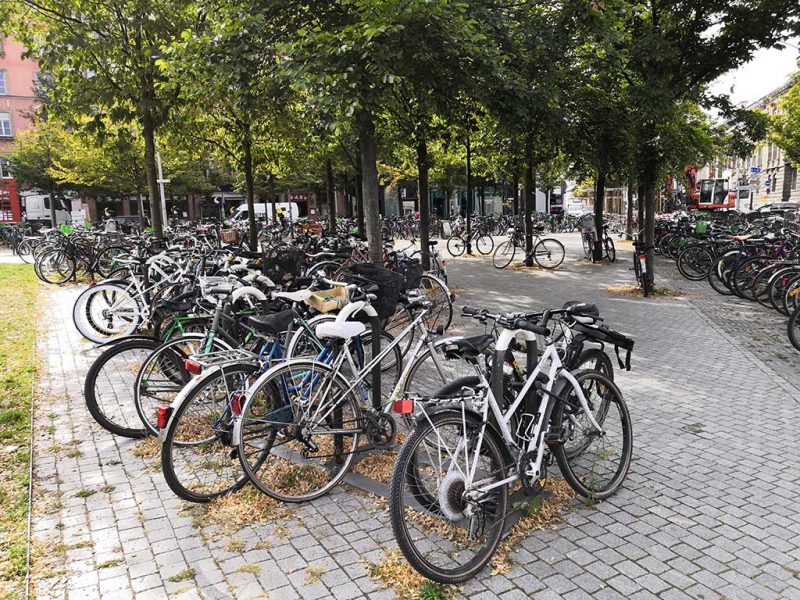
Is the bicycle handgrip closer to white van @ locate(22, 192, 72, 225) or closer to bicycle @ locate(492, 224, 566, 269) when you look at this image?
bicycle @ locate(492, 224, 566, 269)

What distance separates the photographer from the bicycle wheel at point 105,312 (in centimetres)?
736

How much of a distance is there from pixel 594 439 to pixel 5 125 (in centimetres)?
5446

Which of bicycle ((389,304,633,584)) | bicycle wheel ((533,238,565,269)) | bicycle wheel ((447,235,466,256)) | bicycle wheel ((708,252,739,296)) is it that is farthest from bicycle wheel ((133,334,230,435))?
bicycle wheel ((447,235,466,256))

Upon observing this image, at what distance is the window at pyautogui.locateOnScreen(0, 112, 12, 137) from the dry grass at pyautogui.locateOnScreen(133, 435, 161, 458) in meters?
51.8

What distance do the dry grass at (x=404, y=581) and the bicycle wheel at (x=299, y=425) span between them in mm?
798

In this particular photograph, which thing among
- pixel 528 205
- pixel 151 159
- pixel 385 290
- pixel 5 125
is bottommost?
pixel 385 290

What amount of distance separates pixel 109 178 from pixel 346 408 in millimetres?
21485

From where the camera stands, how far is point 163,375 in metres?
4.41

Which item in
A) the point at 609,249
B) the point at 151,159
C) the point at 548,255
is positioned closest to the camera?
the point at 151,159

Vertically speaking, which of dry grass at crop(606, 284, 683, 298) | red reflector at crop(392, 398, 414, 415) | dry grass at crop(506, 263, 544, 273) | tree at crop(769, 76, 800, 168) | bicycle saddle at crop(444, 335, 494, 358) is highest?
tree at crop(769, 76, 800, 168)

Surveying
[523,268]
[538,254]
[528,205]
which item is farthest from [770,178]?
[523,268]

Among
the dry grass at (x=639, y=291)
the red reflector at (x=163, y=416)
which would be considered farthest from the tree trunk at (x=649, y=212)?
the red reflector at (x=163, y=416)

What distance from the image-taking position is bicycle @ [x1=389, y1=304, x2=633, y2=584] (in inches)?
110

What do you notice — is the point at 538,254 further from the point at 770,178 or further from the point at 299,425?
the point at 770,178
